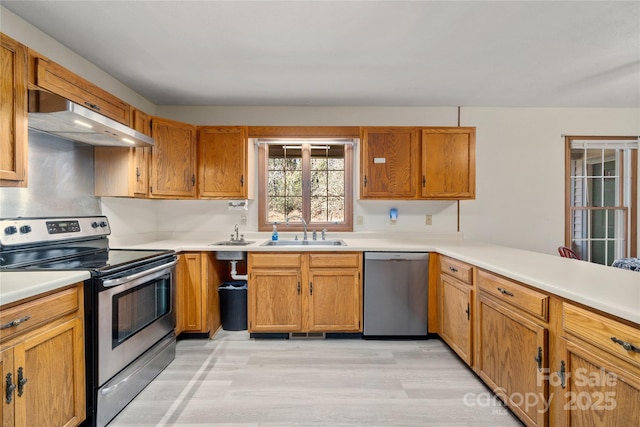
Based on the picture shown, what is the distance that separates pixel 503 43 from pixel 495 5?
490mm

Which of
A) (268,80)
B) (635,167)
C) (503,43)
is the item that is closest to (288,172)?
(268,80)

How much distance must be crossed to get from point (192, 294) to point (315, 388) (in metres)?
1.38

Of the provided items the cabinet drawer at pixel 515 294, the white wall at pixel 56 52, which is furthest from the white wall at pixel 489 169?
the cabinet drawer at pixel 515 294

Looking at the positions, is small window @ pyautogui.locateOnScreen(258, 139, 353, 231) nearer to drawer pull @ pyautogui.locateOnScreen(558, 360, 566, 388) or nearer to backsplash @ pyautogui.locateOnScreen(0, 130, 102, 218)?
backsplash @ pyautogui.locateOnScreen(0, 130, 102, 218)

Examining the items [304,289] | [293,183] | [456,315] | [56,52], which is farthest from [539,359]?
[56,52]

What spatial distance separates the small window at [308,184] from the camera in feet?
11.4

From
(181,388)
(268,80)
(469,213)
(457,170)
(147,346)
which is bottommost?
(181,388)

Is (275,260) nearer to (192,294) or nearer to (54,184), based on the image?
(192,294)

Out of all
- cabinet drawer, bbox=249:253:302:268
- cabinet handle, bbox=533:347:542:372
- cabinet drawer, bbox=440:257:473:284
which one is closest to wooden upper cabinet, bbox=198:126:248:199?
cabinet drawer, bbox=249:253:302:268

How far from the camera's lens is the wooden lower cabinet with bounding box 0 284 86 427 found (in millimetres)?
1208

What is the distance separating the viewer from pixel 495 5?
173cm

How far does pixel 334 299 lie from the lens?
9.02ft

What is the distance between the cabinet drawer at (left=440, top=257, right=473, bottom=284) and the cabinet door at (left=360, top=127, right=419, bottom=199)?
0.80 m

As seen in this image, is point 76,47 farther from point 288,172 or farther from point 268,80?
point 288,172
